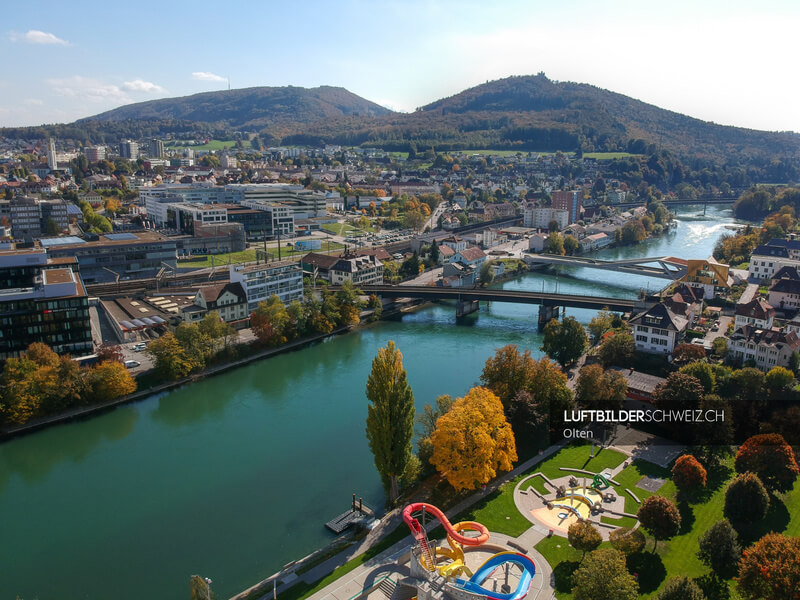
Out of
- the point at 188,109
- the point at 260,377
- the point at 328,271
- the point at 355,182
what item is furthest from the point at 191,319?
the point at 188,109

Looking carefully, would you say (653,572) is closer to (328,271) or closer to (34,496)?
(34,496)

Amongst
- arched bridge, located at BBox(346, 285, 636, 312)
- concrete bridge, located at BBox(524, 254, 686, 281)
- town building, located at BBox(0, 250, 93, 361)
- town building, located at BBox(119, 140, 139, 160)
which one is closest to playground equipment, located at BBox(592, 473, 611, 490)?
arched bridge, located at BBox(346, 285, 636, 312)

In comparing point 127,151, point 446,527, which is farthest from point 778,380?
point 127,151

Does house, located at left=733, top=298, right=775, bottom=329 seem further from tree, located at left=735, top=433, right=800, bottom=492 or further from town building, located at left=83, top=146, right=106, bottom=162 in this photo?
town building, located at left=83, top=146, right=106, bottom=162

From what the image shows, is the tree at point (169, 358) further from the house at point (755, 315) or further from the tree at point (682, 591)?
the house at point (755, 315)

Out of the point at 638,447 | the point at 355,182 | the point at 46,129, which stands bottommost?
the point at 638,447

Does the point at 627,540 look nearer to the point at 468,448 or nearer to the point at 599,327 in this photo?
the point at 468,448

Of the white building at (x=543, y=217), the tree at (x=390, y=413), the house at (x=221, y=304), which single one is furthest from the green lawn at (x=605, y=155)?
the tree at (x=390, y=413)
